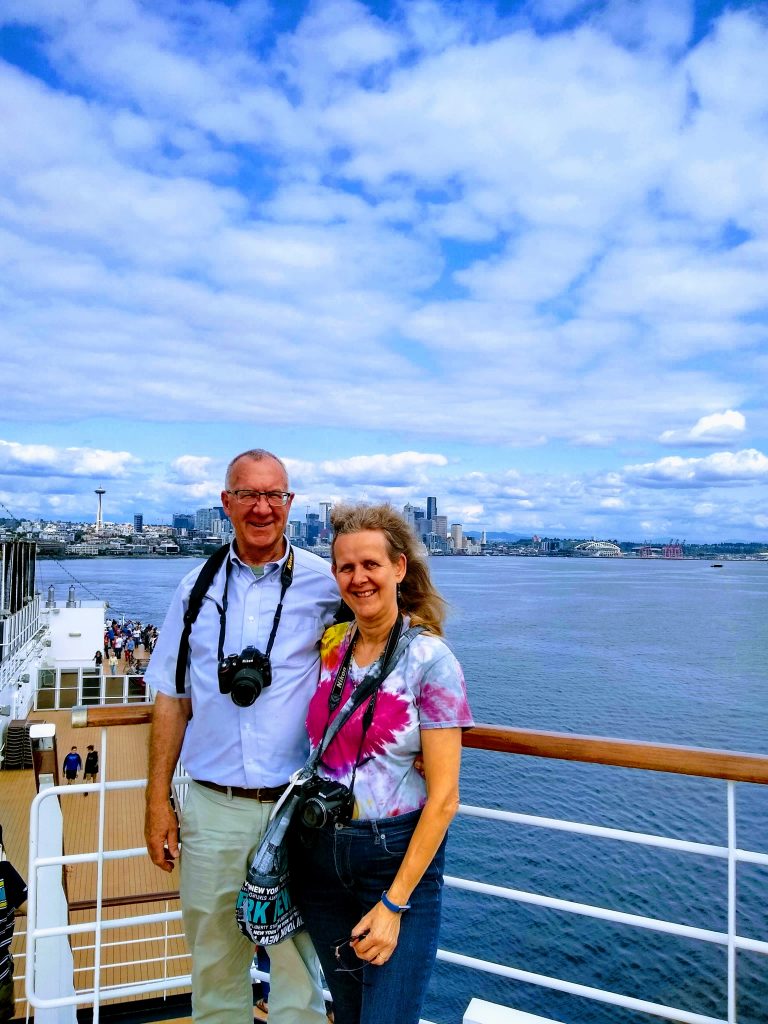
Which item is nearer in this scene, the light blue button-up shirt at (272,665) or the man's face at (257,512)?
the light blue button-up shirt at (272,665)

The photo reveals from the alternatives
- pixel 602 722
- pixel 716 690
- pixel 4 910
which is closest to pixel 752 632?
pixel 716 690

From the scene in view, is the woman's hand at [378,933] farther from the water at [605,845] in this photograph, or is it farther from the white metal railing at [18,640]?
the white metal railing at [18,640]

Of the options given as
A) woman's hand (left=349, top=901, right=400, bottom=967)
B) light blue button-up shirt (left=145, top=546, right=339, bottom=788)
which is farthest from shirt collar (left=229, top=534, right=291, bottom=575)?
woman's hand (left=349, top=901, right=400, bottom=967)

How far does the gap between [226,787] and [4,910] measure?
38.9 inches

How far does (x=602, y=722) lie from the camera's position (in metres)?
22.4

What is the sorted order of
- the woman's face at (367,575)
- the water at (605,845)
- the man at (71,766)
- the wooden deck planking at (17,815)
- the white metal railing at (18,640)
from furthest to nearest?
the white metal railing at (18,640) < the water at (605,845) < the man at (71,766) < the wooden deck planking at (17,815) < the woman's face at (367,575)

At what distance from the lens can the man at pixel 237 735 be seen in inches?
76.8

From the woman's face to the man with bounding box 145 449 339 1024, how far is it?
11.8 inches

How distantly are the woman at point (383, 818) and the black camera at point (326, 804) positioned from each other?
0.02 metres

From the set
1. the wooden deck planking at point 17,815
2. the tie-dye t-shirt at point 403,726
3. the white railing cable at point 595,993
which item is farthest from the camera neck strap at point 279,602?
the wooden deck planking at point 17,815

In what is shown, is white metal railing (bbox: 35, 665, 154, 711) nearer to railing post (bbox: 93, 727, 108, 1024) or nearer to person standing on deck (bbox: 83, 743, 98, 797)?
person standing on deck (bbox: 83, 743, 98, 797)

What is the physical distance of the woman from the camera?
1.59 metres

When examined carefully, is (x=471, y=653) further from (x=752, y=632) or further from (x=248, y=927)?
(x=248, y=927)

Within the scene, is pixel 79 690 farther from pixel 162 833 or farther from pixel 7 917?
pixel 162 833
